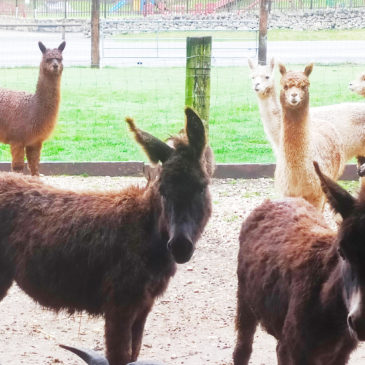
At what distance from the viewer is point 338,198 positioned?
4117mm

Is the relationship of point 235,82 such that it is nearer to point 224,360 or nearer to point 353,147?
point 353,147

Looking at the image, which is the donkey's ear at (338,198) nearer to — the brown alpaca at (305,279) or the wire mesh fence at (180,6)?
the brown alpaca at (305,279)

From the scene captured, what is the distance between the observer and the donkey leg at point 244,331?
5723 millimetres

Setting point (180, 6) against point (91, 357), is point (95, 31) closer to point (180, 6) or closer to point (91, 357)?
point (180, 6)

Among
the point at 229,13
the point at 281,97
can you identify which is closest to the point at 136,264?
the point at 281,97

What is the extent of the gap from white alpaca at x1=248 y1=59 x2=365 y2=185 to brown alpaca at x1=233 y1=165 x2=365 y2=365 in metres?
5.53

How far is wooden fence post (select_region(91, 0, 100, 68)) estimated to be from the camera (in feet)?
74.5

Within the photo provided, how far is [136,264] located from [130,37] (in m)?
26.9

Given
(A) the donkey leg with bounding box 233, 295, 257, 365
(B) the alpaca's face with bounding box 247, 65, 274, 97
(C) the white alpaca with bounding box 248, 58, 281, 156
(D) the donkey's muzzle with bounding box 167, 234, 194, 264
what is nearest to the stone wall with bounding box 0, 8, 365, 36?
(B) the alpaca's face with bounding box 247, 65, 274, 97

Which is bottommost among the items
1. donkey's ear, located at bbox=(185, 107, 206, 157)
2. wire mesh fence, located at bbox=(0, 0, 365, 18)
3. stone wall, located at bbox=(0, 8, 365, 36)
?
donkey's ear, located at bbox=(185, 107, 206, 157)

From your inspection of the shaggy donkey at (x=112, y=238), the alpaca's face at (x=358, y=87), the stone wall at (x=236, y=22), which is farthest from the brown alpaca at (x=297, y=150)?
the stone wall at (x=236, y=22)

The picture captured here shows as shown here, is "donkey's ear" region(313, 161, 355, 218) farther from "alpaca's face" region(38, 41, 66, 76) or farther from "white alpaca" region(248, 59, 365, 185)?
"alpaca's face" region(38, 41, 66, 76)

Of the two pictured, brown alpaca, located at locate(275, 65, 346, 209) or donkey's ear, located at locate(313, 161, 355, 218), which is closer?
donkey's ear, located at locate(313, 161, 355, 218)

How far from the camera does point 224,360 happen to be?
21.4ft
